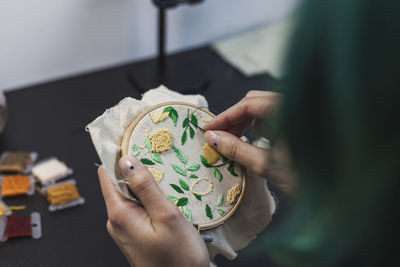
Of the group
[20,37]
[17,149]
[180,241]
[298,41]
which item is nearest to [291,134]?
[298,41]

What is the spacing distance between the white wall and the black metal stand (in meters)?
0.08

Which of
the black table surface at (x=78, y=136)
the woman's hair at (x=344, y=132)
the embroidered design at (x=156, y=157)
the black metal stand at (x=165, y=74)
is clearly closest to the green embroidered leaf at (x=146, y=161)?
the embroidered design at (x=156, y=157)

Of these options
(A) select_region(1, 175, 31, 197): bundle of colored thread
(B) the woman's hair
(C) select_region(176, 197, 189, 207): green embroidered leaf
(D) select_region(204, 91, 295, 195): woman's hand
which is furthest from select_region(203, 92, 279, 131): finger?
(A) select_region(1, 175, 31, 197): bundle of colored thread

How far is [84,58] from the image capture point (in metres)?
1.08

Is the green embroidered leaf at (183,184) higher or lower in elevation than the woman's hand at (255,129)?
lower

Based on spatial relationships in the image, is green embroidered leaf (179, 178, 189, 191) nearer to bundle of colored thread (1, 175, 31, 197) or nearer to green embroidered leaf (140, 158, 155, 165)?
green embroidered leaf (140, 158, 155, 165)

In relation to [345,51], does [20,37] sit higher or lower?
lower

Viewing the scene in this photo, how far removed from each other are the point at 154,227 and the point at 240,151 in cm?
16

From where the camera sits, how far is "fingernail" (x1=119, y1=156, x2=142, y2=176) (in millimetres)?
517

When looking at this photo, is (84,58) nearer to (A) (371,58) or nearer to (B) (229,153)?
(B) (229,153)

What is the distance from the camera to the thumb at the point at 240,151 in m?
0.58

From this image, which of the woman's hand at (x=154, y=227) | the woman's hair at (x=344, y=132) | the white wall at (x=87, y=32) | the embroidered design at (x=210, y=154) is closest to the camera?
the woman's hair at (x=344, y=132)

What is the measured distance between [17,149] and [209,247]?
1.60ft

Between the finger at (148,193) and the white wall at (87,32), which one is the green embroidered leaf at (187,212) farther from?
the white wall at (87,32)
